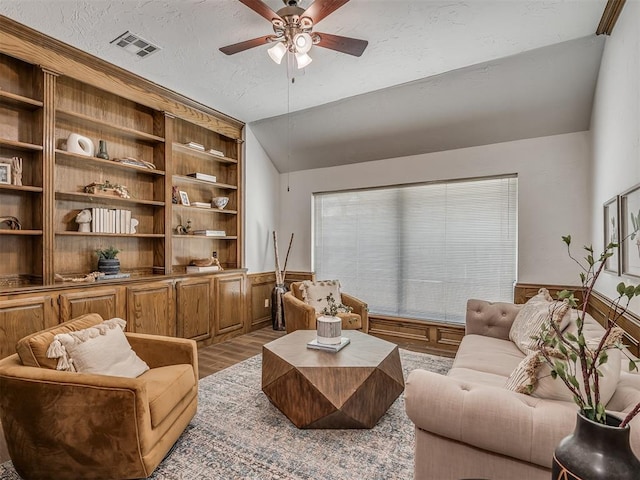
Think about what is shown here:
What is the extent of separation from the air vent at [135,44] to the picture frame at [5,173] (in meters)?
1.30

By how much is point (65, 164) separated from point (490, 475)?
3.93 meters

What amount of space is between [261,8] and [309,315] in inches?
106

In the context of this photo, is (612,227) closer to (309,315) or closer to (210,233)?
(309,315)

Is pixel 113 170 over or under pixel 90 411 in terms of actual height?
over

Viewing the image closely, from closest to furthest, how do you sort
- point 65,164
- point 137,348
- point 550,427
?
1. point 550,427
2. point 137,348
3. point 65,164

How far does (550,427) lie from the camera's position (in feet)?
3.85

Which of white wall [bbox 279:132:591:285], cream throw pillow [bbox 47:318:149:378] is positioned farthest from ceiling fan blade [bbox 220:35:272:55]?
white wall [bbox 279:132:591:285]

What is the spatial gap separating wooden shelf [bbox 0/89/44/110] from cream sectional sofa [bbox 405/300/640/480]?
3.46 meters

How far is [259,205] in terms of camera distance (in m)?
5.11

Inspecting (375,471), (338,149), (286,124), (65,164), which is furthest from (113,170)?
(375,471)

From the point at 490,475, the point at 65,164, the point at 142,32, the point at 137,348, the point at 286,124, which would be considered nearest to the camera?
the point at 490,475

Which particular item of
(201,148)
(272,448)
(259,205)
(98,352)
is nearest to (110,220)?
(201,148)

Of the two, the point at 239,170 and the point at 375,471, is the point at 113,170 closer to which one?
the point at 239,170

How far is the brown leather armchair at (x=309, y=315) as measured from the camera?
3648mm
